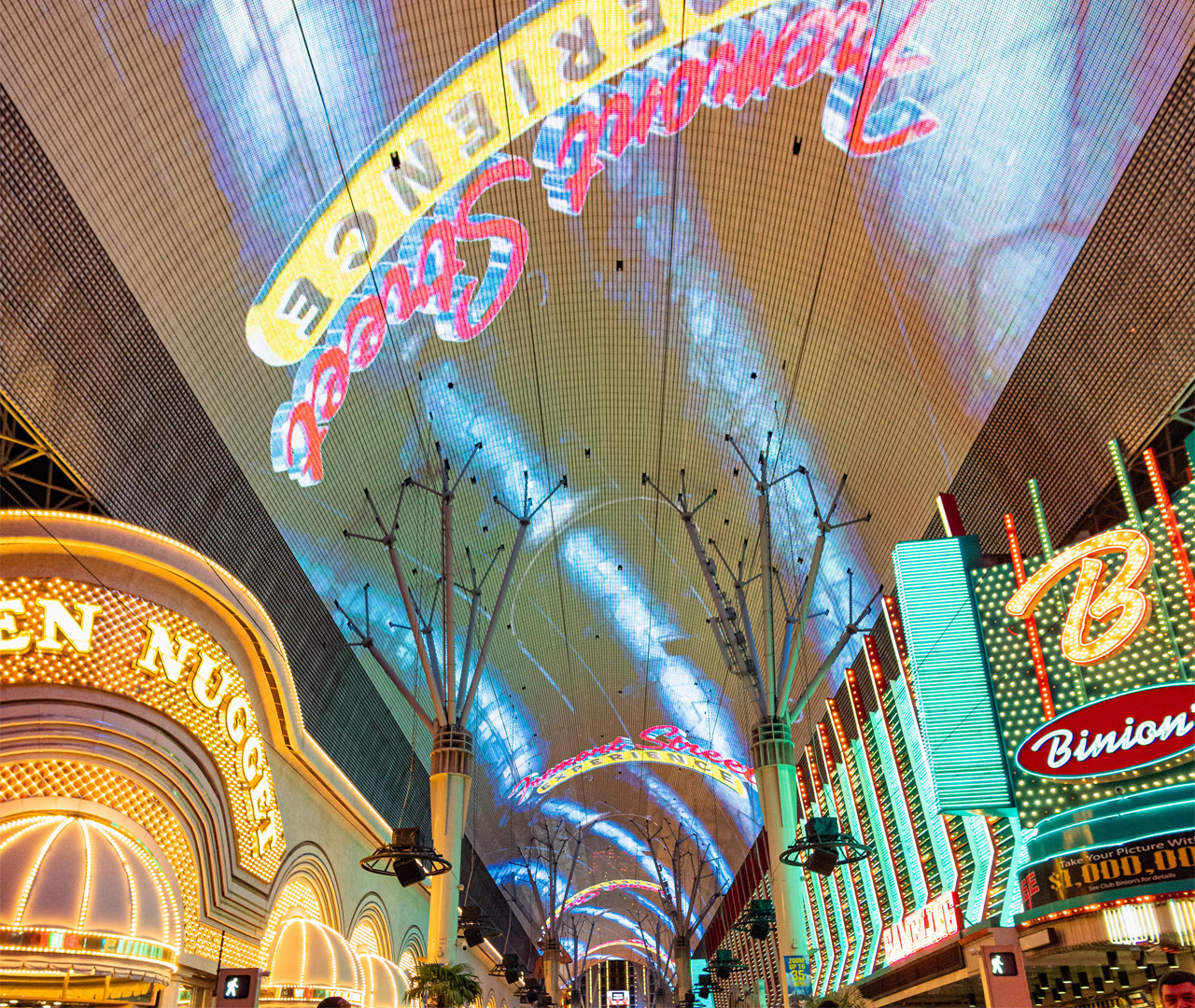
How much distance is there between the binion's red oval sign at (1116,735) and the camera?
12.7 m

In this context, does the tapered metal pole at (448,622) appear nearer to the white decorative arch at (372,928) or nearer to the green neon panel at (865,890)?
the white decorative arch at (372,928)

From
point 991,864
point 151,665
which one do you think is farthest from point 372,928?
point 991,864

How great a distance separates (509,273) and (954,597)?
34.3 feet

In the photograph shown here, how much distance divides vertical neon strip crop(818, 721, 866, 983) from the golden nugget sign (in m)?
15.2

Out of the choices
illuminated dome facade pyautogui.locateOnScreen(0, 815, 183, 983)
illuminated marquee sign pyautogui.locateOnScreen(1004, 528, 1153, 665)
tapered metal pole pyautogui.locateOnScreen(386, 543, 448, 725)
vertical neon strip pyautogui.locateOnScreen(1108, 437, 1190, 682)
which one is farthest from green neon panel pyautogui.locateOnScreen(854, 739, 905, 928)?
illuminated dome facade pyautogui.locateOnScreen(0, 815, 183, 983)

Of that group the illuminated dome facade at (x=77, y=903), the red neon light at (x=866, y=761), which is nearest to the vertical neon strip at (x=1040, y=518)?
the red neon light at (x=866, y=761)

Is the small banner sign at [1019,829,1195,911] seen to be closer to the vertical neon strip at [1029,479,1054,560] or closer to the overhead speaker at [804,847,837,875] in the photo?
the overhead speaker at [804,847,837,875]

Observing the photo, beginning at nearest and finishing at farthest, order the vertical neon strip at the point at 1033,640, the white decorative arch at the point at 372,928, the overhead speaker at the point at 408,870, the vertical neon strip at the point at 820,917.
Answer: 1. the vertical neon strip at the point at 1033,640
2. the overhead speaker at the point at 408,870
3. the white decorative arch at the point at 372,928
4. the vertical neon strip at the point at 820,917

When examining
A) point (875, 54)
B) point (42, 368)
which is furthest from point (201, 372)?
point (875, 54)

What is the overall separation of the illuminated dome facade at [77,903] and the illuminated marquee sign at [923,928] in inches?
475

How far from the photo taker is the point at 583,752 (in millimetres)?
43938

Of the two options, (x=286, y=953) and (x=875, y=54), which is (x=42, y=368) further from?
(x=875, y=54)

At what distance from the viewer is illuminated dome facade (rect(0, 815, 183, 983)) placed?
32.9ft

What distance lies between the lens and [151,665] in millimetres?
12625
